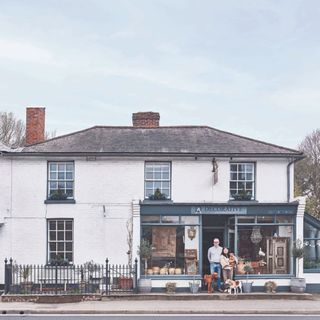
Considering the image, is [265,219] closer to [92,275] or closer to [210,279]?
[210,279]

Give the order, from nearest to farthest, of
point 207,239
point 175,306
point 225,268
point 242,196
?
point 175,306 < point 225,268 < point 242,196 < point 207,239

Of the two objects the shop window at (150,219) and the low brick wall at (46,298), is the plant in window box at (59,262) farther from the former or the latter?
the shop window at (150,219)

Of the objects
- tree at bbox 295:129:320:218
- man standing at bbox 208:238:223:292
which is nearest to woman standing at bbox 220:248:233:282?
man standing at bbox 208:238:223:292

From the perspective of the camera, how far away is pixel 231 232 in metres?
26.5

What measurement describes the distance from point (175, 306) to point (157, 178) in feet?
22.2

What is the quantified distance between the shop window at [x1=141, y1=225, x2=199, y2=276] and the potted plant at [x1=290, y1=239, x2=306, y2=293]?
3713mm

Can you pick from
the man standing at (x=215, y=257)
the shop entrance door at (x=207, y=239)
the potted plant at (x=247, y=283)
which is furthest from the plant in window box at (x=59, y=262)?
the potted plant at (x=247, y=283)

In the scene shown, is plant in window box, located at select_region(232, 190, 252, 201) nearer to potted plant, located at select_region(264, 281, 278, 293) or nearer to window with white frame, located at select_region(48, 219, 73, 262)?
potted plant, located at select_region(264, 281, 278, 293)

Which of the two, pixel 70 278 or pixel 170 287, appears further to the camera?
pixel 70 278

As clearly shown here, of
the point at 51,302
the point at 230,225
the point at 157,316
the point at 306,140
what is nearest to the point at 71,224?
the point at 51,302

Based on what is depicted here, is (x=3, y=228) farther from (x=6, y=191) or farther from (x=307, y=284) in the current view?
(x=307, y=284)

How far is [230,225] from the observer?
26578mm

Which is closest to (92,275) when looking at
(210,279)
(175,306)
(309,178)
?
(210,279)

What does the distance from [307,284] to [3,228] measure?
12.1 meters
